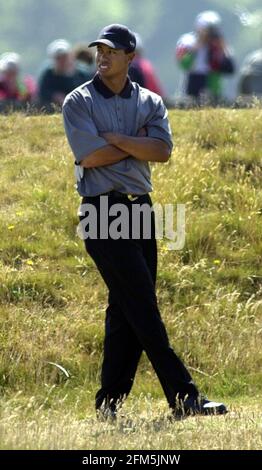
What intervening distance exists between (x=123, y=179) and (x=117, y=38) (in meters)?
0.92

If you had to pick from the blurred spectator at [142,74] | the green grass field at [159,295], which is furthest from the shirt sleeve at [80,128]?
the blurred spectator at [142,74]

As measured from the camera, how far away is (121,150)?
9430 millimetres

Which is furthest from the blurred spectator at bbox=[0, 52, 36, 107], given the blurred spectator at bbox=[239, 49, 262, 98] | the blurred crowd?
the blurred spectator at bbox=[239, 49, 262, 98]

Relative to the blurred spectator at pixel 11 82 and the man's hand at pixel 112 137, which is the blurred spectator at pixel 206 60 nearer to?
the blurred spectator at pixel 11 82

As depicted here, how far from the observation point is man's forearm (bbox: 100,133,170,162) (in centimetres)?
941

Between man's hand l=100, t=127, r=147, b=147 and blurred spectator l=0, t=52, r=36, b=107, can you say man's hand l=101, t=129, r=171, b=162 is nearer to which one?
man's hand l=100, t=127, r=147, b=147

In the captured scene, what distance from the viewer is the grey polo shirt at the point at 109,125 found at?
9.43 meters

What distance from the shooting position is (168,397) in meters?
9.52

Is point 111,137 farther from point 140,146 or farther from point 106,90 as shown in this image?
point 106,90

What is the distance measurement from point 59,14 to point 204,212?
8334 cm

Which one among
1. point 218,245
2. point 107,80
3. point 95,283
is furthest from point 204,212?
point 107,80

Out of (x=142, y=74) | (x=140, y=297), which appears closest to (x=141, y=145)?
(x=140, y=297)

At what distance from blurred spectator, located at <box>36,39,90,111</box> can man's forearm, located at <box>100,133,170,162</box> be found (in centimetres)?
863
